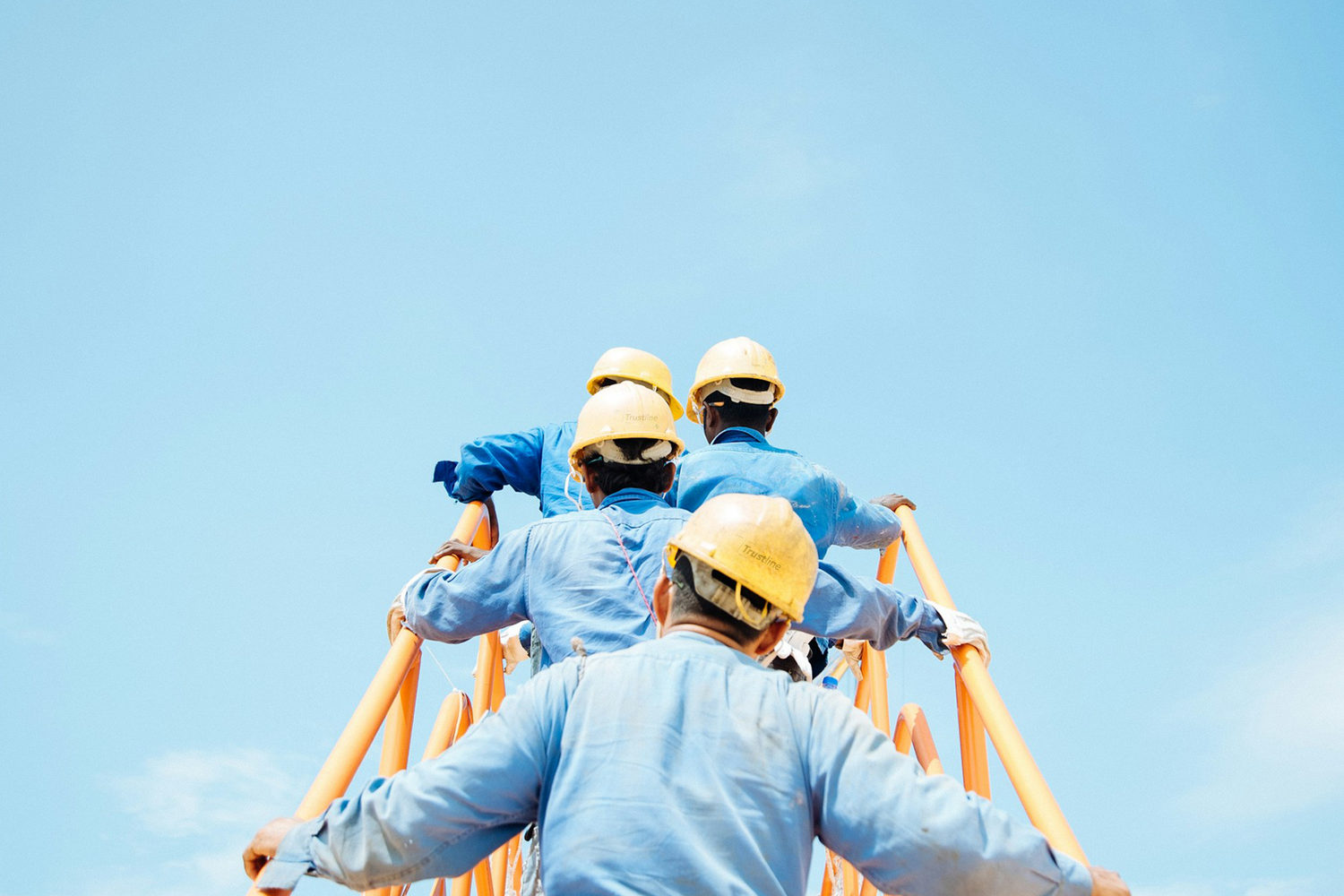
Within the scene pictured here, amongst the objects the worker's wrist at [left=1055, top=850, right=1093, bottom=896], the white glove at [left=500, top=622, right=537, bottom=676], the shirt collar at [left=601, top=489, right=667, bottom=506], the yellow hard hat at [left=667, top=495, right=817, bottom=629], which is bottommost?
the worker's wrist at [left=1055, top=850, right=1093, bottom=896]

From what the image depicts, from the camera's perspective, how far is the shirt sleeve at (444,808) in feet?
7.45

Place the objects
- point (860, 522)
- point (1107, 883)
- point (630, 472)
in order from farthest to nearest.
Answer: point (860, 522) < point (630, 472) < point (1107, 883)

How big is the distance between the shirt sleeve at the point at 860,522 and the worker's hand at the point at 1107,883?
2946 mm

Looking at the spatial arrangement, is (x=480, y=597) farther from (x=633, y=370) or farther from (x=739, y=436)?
(x=633, y=370)

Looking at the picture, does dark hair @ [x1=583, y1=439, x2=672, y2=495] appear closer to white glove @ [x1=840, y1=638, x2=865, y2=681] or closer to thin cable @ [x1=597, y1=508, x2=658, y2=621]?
thin cable @ [x1=597, y1=508, x2=658, y2=621]

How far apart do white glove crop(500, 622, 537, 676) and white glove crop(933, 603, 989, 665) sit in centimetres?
222

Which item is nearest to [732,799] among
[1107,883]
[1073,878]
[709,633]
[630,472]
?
[709,633]

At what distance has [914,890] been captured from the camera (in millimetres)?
2254

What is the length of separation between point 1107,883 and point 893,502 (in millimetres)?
3514

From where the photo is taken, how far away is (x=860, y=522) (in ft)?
17.8

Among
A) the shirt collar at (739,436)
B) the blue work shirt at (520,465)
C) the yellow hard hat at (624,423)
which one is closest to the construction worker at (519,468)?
the blue work shirt at (520,465)

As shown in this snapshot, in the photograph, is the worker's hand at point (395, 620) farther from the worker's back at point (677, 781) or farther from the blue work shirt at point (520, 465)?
the worker's back at point (677, 781)

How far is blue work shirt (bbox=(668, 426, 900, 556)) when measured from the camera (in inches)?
196

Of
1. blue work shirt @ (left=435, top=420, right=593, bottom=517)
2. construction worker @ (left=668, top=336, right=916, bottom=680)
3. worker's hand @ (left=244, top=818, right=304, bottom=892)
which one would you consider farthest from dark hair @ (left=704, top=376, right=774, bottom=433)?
worker's hand @ (left=244, top=818, right=304, bottom=892)
